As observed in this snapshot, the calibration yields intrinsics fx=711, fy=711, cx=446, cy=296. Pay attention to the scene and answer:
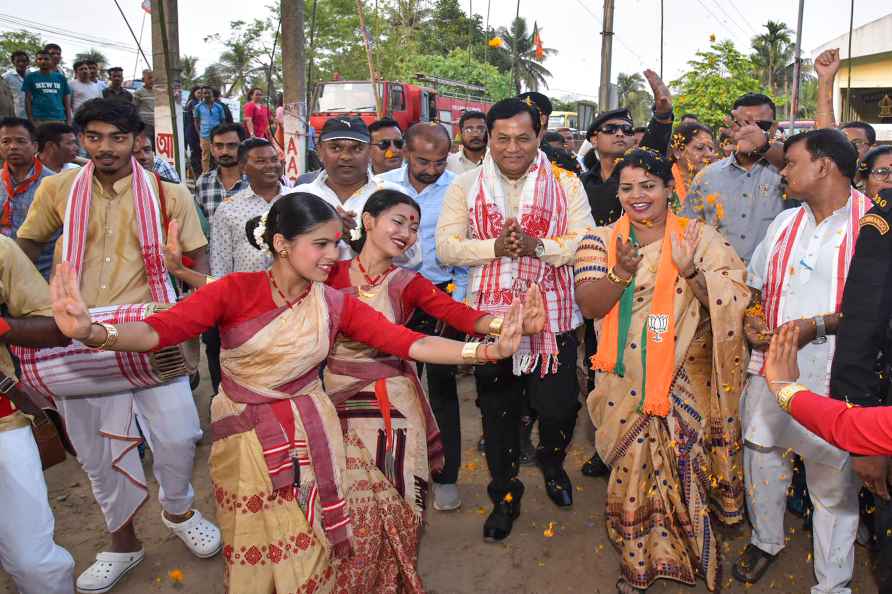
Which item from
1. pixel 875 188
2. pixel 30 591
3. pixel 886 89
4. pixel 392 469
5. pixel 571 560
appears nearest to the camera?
pixel 30 591

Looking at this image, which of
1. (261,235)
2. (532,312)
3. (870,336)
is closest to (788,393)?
(870,336)

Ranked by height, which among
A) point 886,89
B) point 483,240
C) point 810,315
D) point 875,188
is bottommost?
point 810,315

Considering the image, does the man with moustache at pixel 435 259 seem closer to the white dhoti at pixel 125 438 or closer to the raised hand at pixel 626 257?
the raised hand at pixel 626 257

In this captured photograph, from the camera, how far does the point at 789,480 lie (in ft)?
11.5

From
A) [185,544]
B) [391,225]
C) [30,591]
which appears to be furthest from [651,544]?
[30,591]

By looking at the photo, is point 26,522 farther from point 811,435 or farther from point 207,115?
point 207,115

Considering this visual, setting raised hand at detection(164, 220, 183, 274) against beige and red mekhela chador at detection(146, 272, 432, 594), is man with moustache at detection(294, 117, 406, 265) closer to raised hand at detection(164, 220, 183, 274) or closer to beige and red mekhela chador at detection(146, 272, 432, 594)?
raised hand at detection(164, 220, 183, 274)

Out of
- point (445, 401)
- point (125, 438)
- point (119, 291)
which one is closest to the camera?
point (119, 291)

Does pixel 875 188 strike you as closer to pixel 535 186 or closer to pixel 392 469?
pixel 535 186

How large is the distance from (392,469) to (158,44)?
20.6ft

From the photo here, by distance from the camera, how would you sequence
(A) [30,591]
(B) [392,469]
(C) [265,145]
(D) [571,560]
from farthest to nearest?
(C) [265,145] → (D) [571,560] → (B) [392,469] → (A) [30,591]

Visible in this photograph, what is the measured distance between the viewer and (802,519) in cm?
416

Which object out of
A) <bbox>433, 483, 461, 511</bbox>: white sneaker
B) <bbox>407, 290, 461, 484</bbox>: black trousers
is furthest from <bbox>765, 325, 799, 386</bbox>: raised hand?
<bbox>433, 483, 461, 511</bbox>: white sneaker

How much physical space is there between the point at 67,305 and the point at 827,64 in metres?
4.35
